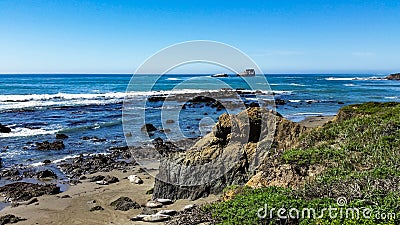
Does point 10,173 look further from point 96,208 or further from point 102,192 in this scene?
point 96,208

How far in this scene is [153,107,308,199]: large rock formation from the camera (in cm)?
1012

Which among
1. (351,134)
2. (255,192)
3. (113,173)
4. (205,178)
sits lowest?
(113,173)

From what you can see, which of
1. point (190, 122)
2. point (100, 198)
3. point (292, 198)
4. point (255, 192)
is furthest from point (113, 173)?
point (190, 122)

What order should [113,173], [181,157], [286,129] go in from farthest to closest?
[113,173], [286,129], [181,157]

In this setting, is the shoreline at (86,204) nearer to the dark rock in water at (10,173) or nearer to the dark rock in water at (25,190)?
the dark rock in water at (25,190)

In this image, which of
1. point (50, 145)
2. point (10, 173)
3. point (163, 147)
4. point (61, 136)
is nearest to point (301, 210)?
point (10, 173)

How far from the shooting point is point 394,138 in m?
8.01

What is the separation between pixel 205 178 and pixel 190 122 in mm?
20912

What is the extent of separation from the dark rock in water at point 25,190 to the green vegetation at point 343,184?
26.8 feet

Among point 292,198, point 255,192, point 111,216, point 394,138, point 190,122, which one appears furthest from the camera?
point 190,122

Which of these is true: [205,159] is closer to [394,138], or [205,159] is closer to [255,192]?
[255,192]

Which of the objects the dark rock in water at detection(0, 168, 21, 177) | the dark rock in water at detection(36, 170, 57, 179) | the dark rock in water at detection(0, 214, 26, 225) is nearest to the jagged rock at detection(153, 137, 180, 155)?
the dark rock in water at detection(36, 170, 57, 179)

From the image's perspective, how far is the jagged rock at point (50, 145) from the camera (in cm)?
1989

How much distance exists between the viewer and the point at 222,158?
10289mm
